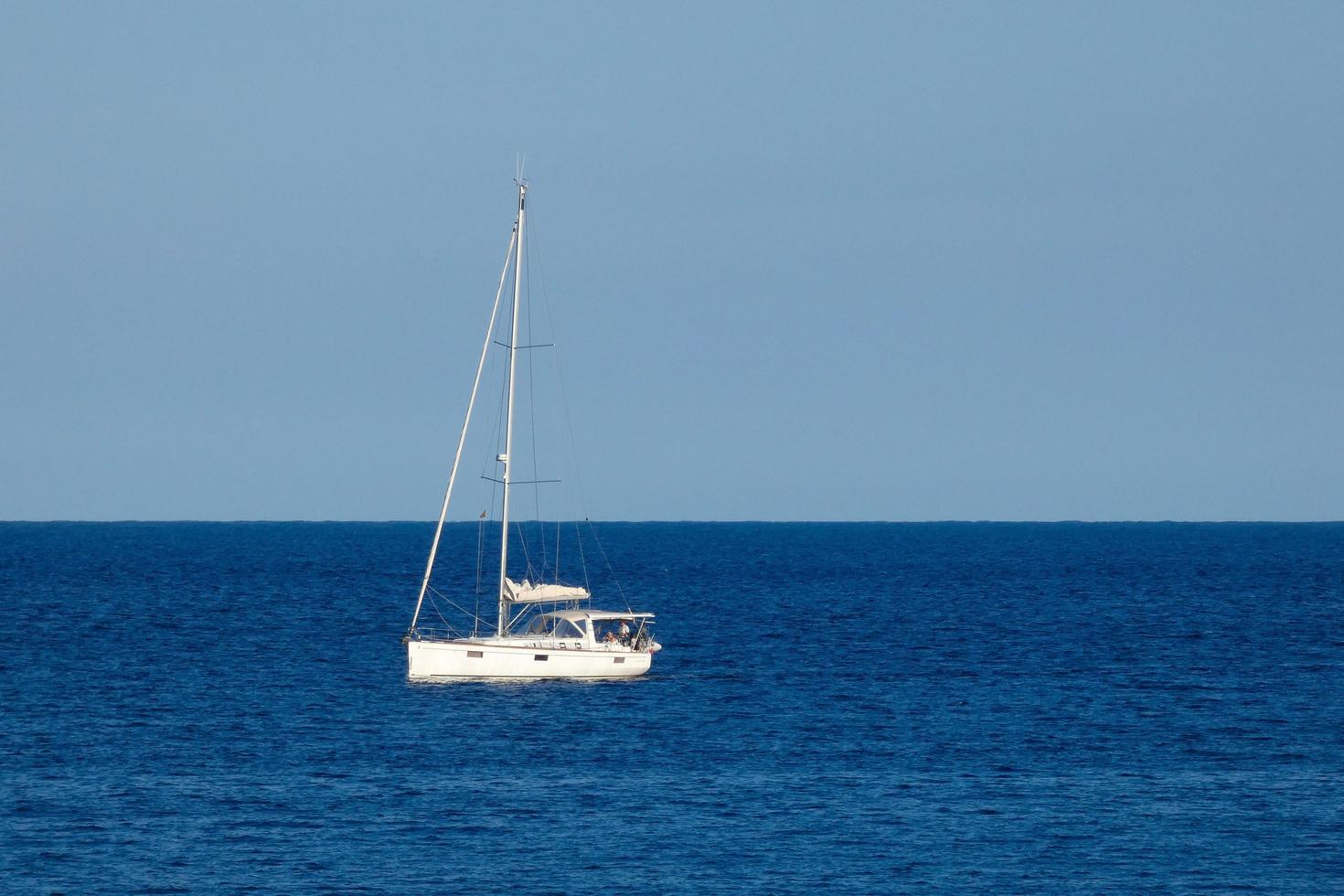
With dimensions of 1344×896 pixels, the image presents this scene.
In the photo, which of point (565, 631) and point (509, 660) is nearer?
point (509, 660)

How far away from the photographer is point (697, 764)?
54.5 m

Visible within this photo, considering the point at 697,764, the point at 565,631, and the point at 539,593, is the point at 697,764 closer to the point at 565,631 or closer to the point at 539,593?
the point at 539,593

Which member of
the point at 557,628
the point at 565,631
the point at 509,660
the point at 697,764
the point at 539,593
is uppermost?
the point at 539,593

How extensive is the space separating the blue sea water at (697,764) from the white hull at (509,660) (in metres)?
1.04

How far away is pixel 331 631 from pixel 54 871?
59050 millimetres

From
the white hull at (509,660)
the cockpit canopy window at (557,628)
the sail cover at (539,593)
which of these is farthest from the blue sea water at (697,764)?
the sail cover at (539,593)

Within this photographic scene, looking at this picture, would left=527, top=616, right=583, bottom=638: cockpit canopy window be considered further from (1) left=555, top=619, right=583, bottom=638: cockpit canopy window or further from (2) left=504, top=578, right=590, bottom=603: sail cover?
(2) left=504, top=578, right=590, bottom=603: sail cover

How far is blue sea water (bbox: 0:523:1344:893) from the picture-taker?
1638 inches

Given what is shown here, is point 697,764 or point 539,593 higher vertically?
point 539,593

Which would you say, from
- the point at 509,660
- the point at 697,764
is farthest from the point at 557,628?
the point at 697,764

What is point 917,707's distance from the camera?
6738cm

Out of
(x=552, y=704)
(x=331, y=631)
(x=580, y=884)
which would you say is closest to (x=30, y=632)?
(x=331, y=631)

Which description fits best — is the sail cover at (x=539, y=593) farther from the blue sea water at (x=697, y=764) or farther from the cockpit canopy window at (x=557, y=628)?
the blue sea water at (x=697, y=764)

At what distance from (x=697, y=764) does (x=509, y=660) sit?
18.4 meters
